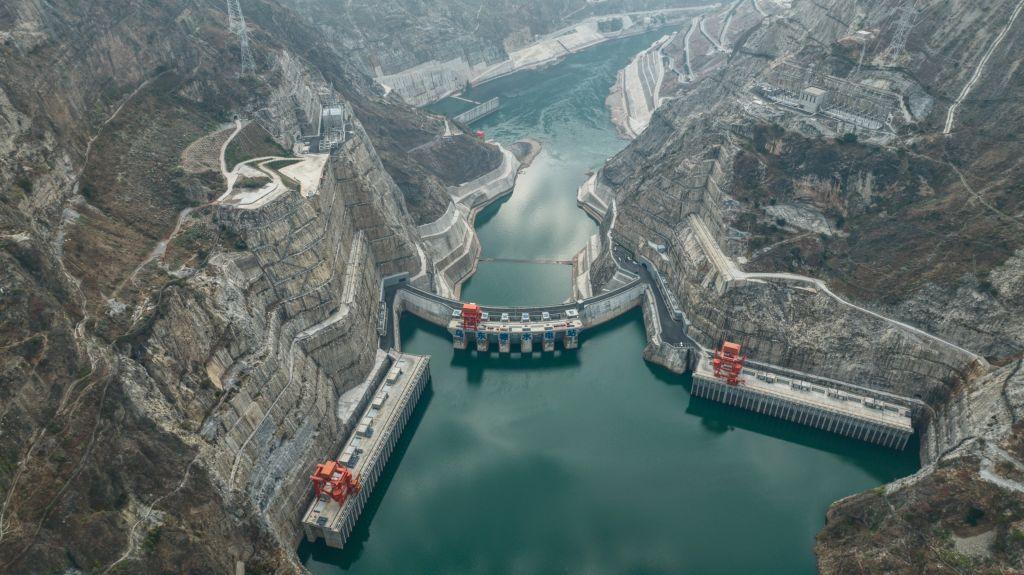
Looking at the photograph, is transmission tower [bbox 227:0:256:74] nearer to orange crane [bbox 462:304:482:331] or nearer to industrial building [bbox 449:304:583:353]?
industrial building [bbox 449:304:583:353]

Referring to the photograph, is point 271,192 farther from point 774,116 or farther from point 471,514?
point 774,116

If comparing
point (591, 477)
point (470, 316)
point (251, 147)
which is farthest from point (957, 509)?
point (251, 147)

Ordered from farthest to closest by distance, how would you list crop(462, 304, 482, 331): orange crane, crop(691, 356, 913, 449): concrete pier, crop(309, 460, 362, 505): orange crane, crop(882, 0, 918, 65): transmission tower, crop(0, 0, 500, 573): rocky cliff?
crop(882, 0, 918, 65): transmission tower → crop(462, 304, 482, 331): orange crane → crop(691, 356, 913, 449): concrete pier → crop(309, 460, 362, 505): orange crane → crop(0, 0, 500, 573): rocky cliff

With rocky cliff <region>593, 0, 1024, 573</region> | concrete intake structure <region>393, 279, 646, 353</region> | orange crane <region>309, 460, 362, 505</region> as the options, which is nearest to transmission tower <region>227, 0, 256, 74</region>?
concrete intake structure <region>393, 279, 646, 353</region>

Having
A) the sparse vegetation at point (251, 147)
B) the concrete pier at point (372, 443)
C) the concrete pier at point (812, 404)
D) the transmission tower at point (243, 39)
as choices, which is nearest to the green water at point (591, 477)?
the concrete pier at point (812, 404)

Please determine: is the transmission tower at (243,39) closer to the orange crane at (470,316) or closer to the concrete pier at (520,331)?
the concrete pier at (520,331)
